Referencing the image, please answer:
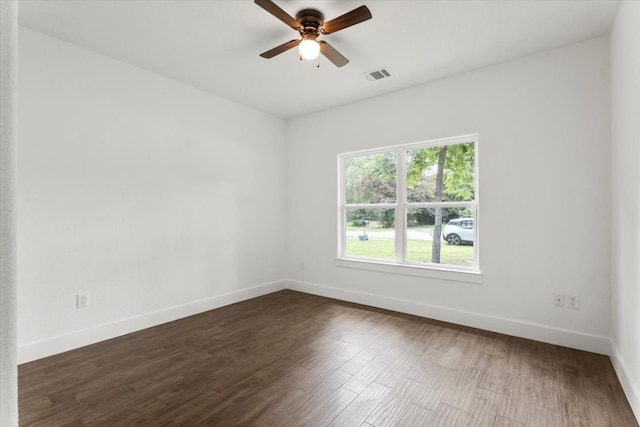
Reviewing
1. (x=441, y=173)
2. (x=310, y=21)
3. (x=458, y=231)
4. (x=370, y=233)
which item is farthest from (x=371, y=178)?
(x=310, y=21)

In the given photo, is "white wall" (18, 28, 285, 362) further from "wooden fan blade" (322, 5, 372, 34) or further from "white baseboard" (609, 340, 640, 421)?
"white baseboard" (609, 340, 640, 421)

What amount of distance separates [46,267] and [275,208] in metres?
2.89

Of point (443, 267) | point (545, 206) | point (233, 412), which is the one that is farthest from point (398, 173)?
point (233, 412)

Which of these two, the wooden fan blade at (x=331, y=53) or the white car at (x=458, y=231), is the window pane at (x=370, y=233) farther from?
the wooden fan blade at (x=331, y=53)

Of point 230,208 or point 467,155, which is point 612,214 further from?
point 230,208

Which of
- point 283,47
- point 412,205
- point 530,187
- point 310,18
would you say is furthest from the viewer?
point 412,205

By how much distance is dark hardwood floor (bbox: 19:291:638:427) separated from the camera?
1.99 m

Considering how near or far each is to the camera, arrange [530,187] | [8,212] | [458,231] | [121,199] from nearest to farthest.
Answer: [8,212], [530,187], [121,199], [458,231]

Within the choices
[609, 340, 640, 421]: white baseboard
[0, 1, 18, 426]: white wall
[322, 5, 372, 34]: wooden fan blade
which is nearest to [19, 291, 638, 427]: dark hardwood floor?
[609, 340, 640, 421]: white baseboard

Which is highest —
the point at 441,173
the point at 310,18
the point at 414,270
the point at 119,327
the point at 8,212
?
the point at 310,18

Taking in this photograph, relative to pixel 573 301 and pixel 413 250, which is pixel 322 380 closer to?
pixel 413 250

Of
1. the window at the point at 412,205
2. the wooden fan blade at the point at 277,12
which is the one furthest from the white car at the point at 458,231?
the wooden fan blade at the point at 277,12

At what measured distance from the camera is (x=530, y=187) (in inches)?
124

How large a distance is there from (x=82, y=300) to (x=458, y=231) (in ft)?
13.0
